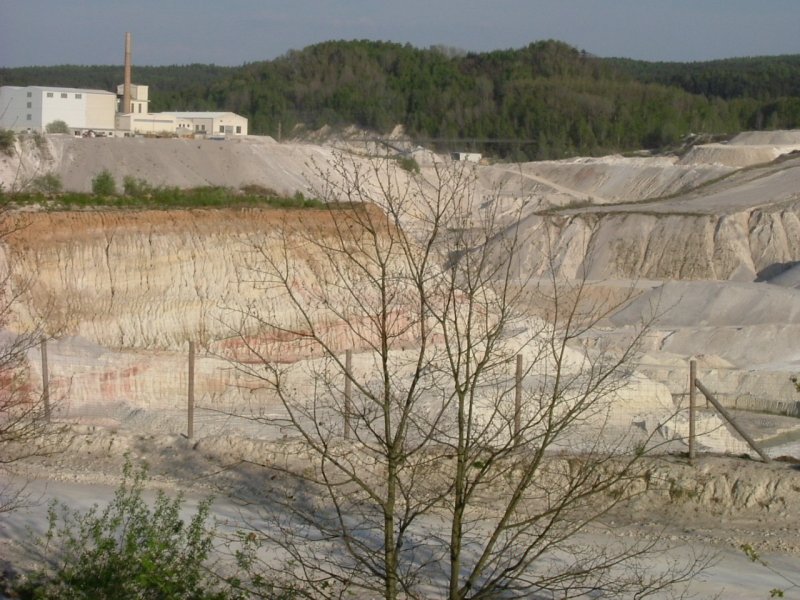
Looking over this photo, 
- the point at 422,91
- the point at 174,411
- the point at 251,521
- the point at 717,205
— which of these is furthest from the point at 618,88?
the point at 251,521

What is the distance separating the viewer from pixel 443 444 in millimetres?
6688

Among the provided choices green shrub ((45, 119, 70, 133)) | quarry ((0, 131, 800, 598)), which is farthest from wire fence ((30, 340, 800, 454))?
green shrub ((45, 119, 70, 133))

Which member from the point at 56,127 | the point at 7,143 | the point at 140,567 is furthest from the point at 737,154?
the point at 140,567

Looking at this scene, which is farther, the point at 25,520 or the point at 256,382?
the point at 256,382

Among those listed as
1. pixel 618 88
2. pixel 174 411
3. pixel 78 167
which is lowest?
pixel 174 411

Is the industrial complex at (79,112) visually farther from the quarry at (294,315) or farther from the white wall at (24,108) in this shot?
the quarry at (294,315)

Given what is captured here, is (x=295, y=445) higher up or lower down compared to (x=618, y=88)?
lower down

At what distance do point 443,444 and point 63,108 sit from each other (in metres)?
59.2

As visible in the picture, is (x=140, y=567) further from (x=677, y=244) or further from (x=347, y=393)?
(x=677, y=244)

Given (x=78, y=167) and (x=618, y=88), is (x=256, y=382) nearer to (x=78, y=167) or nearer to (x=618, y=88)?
(x=78, y=167)

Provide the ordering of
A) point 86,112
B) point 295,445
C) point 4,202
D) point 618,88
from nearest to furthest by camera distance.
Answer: point 4,202, point 295,445, point 86,112, point 618,88

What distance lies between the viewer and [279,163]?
163 ft

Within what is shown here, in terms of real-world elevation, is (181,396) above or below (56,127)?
below

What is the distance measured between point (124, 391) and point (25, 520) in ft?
30.3
